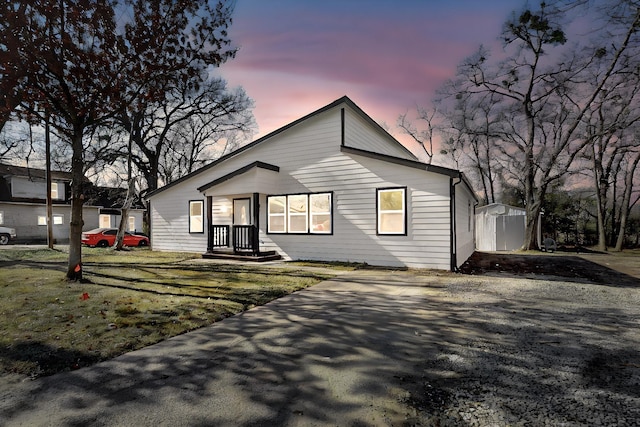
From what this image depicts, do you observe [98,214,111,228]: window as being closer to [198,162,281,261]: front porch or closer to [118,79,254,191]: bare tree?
[118,79,254,191]: bare tree

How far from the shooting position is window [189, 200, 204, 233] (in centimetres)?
1561

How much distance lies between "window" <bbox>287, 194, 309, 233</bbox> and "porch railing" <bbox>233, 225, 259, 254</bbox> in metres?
1.48

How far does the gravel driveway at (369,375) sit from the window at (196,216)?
1116 cm

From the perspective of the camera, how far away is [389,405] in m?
2.63

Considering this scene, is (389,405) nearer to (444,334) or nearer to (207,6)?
(444,334)

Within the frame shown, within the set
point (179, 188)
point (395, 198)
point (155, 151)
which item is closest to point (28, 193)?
point (155, 151)

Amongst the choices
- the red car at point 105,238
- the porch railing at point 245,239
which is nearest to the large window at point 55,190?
the red car at point 105,238

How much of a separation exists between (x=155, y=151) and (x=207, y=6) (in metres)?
22.8

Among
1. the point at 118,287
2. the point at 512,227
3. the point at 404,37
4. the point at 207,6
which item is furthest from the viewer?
the point at 512,227

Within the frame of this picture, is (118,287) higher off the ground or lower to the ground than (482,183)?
lower

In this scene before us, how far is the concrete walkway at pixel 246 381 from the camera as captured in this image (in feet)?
8.18

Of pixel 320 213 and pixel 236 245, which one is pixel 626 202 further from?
pixel 236 245

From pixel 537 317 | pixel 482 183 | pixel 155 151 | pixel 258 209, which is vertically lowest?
pixel 537 317

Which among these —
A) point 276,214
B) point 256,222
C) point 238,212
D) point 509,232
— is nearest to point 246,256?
point 256,222
